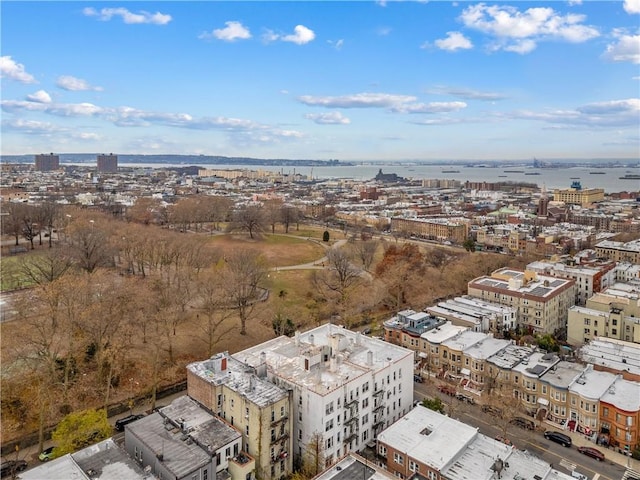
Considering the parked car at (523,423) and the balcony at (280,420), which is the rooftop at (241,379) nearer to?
the balcony at (280,420)

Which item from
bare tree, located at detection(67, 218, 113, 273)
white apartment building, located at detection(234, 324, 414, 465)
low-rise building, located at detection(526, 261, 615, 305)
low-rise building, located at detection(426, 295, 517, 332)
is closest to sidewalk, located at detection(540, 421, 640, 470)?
white apartment building, located at detection(234, 324, 414, 465)

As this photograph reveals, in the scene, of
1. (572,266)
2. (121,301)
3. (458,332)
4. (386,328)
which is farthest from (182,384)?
(572,266)

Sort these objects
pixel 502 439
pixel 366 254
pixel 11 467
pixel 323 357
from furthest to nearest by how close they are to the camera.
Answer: pixel 366 254 → pixel 323 357 → pixel 502 439 → pixel 11 467

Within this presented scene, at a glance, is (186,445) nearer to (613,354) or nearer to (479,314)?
(479,314)

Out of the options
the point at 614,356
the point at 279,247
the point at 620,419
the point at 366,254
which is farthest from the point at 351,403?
the point at 279,247

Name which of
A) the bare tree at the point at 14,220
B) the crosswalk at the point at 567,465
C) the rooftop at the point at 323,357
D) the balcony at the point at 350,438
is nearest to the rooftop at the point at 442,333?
the rooftop at the point at 323,357

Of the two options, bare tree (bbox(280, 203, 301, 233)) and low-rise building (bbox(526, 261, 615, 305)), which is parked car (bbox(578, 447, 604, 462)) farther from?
bare tree (bbox(280, 203, 301, 233))
